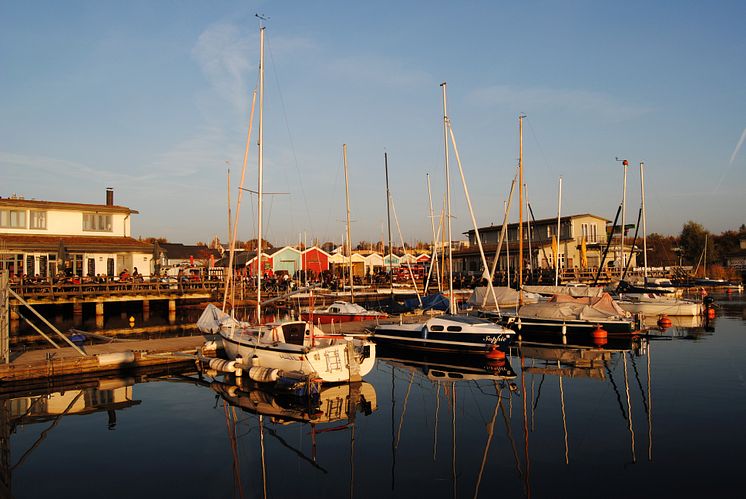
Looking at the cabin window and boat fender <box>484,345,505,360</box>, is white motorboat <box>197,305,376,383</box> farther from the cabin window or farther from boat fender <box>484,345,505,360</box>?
boat fender <box>484,345,505,360</box>

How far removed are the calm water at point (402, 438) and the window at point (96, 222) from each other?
31210 mm

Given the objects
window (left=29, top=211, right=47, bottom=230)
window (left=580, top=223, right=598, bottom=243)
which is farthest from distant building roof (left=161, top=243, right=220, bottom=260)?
window (left=580, top=223, right=598, bottom=243)

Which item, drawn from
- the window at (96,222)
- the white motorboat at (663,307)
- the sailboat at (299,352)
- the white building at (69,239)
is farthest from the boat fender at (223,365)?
the window at (96,222)

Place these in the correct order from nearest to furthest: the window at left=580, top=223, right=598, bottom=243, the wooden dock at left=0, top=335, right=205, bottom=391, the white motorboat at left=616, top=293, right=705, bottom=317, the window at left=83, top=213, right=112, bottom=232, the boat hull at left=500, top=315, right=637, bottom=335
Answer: the wooden dock at left=0, top=335, right=205, bottom=391, the boat hull at left=500, top=315, right=637, bottom=335, the white motorboat at left=616, top=293, right=705, bottom=317, the window at left=83, top=213, right=112, bottom=232, the window at left=580, top=223, right=598, bottom=243

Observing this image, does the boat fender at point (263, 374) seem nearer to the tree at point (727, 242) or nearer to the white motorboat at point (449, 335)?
the white motorboat at point (449, 335)

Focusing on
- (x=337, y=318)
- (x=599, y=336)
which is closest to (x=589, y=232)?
(x=599, y=336)

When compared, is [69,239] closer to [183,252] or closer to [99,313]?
[99,313]

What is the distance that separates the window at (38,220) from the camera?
152 ft

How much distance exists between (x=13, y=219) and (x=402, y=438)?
42.7 meters

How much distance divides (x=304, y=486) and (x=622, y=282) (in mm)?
44785

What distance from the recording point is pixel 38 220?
153 ft

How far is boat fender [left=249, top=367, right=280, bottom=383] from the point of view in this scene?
1955 cm

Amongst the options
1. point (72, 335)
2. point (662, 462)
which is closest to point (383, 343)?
point (72, 335)

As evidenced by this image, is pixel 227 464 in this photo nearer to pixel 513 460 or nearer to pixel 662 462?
pixel 513 460
